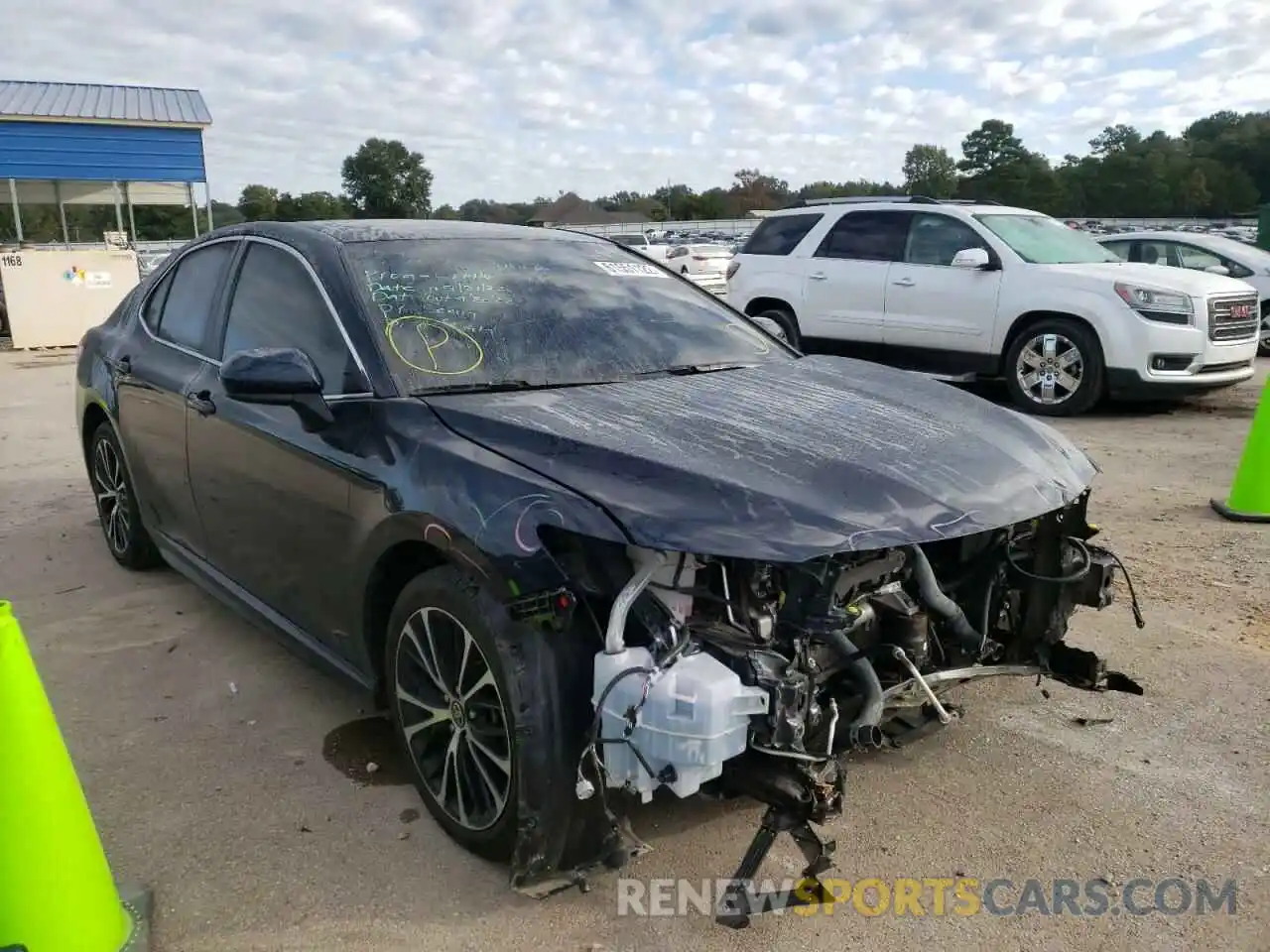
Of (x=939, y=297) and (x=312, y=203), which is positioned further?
(x=312, y=203)

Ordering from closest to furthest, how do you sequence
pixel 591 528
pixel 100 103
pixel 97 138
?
pixel 591 528 < pixel 97 138 < pixel 100 103

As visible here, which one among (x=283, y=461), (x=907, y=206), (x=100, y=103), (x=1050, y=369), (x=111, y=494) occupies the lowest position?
(x=111, y=494)

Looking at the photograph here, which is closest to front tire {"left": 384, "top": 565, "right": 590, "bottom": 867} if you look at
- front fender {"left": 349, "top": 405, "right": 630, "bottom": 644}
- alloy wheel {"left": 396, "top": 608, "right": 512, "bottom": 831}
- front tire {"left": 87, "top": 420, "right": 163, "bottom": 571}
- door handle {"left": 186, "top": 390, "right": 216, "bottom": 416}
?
alloy wheel {"left": 396, "top": 608, "right": 512, "bottom": 831}

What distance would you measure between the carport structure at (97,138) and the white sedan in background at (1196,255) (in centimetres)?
2184

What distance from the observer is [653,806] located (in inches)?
120

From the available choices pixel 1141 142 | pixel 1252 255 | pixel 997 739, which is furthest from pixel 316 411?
pixel 1141 142

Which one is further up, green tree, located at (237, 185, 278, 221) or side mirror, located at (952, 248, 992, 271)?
green tree, located at (237, 185, 278, 221)

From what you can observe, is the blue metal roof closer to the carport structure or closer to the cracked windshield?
the carport structure

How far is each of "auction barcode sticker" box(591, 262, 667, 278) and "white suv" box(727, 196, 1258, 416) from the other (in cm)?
569

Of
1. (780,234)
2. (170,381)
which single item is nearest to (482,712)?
(170,381)

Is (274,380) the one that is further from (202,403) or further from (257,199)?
(257,199)

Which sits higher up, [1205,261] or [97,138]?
[97,138]

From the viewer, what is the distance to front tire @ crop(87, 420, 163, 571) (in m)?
4.95

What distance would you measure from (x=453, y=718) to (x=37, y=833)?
1.01 metres
